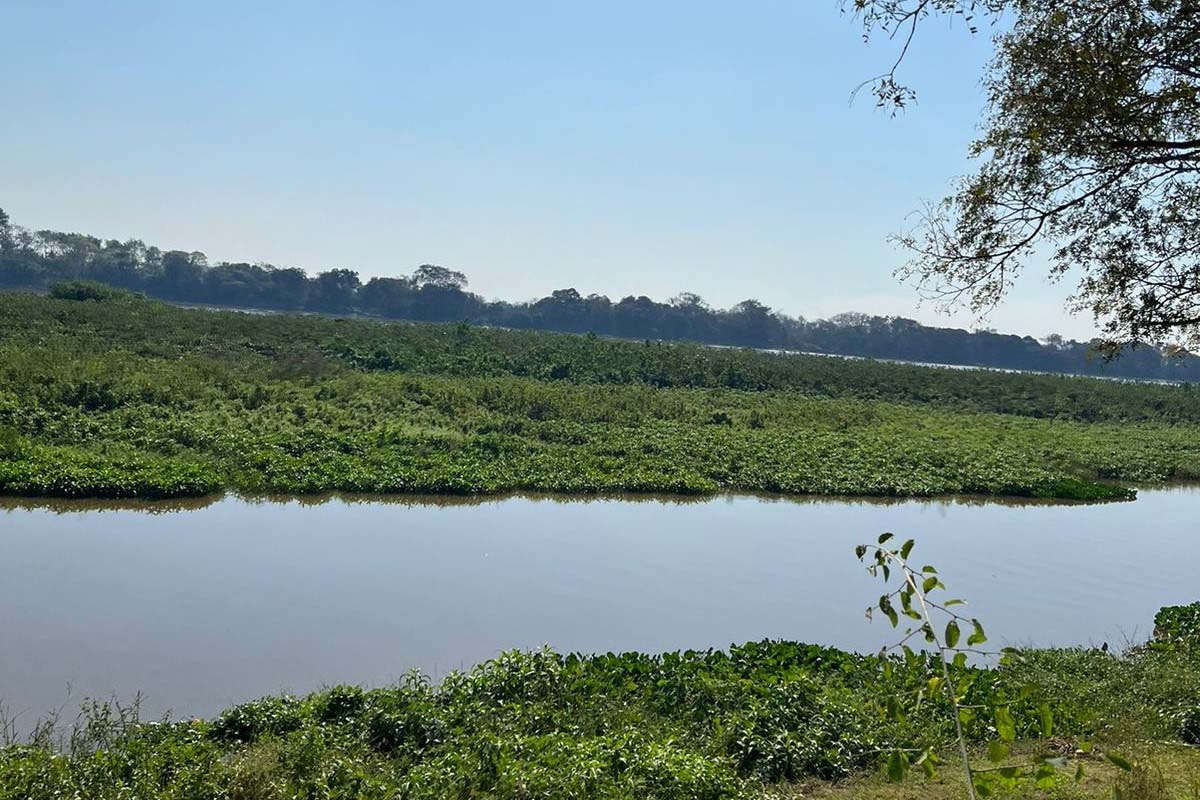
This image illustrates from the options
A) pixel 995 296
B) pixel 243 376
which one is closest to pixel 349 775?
pixel 995 296

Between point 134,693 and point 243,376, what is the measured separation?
1987 centimetres

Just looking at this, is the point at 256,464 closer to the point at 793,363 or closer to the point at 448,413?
the point at 448,413

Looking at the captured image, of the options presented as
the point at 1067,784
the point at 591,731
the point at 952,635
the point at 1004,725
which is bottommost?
the point at 591,731

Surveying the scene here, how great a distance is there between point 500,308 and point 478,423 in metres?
76.4

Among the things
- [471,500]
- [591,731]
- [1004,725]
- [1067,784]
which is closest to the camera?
[1004,725]

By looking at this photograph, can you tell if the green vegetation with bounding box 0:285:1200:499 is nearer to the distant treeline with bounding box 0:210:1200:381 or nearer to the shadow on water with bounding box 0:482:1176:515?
the shadow on water with bounding box 0:482:1176:515

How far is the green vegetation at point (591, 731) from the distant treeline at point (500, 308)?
8608cm

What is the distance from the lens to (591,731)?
6.19m

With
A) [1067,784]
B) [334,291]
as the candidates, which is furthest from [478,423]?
[334,291]

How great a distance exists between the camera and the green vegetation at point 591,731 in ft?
16.8

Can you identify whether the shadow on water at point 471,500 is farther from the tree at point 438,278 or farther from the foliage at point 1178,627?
the tree at point 438,278

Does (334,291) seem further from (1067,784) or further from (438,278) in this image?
(1067,784)

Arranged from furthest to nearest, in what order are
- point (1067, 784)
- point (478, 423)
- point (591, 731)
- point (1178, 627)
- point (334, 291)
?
point (334, 291), point (478, 423), point (1178, 627), point (591, 731), point (1067, 784)

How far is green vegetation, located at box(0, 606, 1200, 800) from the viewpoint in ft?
16.8
